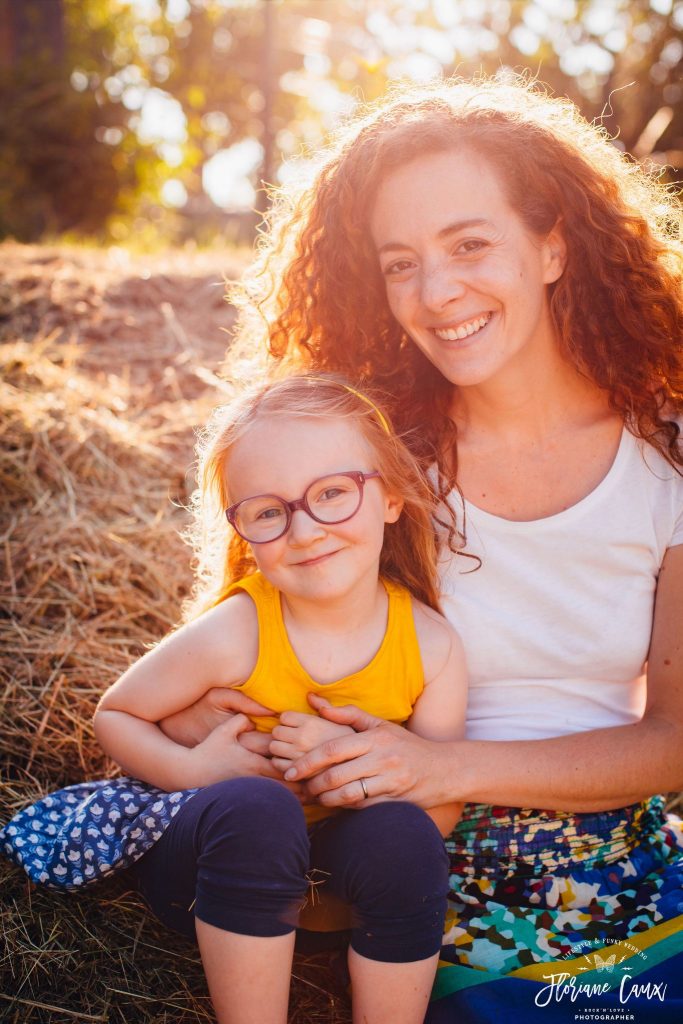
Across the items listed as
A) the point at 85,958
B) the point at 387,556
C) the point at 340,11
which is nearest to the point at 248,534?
the point at 387,556

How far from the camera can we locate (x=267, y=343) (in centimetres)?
279

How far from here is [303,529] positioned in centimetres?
203

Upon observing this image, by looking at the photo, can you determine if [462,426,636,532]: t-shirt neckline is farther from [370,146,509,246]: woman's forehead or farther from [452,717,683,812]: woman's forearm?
[370,146,509,246]: woman's forehead

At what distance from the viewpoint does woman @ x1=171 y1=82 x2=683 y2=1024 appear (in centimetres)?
210

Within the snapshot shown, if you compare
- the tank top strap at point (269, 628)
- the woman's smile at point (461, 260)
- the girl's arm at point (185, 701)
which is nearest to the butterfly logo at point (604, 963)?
the girl's arm at point (185, 701)

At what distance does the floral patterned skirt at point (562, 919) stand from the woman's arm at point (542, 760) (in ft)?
0.35

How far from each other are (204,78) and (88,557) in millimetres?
19400

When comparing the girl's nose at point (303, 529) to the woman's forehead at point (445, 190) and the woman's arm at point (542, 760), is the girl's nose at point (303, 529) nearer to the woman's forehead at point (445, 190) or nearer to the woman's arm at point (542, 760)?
the woman's arm at point (542, 760)

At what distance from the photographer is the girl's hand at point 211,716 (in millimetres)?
2160

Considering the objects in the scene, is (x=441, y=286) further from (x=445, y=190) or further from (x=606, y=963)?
(x=606, y=963)

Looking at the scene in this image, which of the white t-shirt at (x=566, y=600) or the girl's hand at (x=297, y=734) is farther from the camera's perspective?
the white t-shirt at (x=566, y=600)

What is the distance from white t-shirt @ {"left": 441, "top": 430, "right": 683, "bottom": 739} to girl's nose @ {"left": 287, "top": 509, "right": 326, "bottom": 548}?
48cm

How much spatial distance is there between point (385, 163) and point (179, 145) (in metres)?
13.4

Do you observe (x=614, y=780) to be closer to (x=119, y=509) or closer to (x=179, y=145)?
(x=119, y=509)
